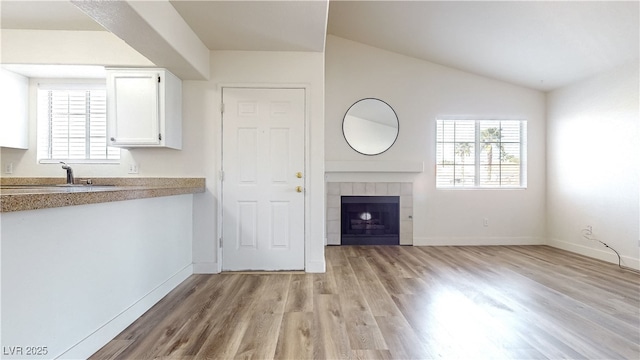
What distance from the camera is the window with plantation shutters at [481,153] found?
4648 mm

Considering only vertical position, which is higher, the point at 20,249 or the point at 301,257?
the point at 20,249

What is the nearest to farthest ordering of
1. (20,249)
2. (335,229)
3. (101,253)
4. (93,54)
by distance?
(20,249) → (101,253) → (93,54) → (335,229)

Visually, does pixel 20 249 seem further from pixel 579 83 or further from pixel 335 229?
pixel 579 83

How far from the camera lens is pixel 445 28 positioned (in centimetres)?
356

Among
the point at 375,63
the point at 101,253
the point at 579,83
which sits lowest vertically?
the point at 101,253

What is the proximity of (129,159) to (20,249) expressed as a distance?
2.03 meters

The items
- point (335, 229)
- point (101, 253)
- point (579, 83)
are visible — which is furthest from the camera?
point (335, 229)

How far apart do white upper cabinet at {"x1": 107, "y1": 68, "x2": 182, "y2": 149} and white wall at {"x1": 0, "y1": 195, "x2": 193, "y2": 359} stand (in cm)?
79

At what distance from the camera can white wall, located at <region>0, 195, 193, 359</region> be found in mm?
1260

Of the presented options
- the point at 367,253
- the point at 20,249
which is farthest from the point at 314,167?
the point at 20,249

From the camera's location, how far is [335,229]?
4.55 metres

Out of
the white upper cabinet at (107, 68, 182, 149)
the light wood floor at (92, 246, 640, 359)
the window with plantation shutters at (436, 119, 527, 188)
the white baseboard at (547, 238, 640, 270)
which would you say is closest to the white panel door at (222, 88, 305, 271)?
the light wood floor at (92, 246, 640, 359)

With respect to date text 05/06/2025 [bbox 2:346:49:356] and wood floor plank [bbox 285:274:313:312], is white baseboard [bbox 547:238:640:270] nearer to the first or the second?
wood floor plank [bbox 285:274:313:312]

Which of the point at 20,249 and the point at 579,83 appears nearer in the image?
the point at 20,249
